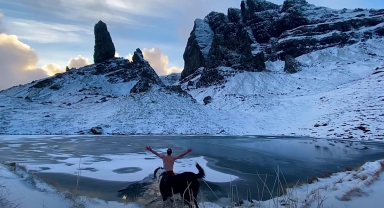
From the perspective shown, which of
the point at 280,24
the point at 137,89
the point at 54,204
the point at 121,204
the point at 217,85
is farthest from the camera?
the point at 280,24

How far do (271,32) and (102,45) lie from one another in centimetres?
5614

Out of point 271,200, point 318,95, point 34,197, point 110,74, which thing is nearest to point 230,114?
point 318,95

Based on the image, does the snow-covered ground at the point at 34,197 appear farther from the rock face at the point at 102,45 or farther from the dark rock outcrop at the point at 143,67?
the rock face at the point at 102,45

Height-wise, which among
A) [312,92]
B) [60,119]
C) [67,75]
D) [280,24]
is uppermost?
[280,24]

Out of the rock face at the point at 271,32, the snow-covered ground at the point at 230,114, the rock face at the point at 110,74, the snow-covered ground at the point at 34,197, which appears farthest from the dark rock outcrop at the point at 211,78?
the snow-covered ground at the point at 34,197

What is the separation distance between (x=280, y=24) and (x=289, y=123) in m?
70.8

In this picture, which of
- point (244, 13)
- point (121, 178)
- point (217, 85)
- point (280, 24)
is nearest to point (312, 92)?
point (217, 85)

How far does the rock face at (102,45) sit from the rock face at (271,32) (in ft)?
99.8

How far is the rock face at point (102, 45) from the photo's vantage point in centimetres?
7906

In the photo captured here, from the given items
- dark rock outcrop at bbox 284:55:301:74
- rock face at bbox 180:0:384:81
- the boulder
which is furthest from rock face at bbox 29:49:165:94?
the boulder

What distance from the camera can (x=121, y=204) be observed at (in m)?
5.39

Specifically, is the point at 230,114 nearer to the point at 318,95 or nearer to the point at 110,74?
the point at 318,95

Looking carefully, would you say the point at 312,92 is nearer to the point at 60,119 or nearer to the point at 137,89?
the point at 137,89

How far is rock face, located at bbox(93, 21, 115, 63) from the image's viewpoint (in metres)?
79.1
